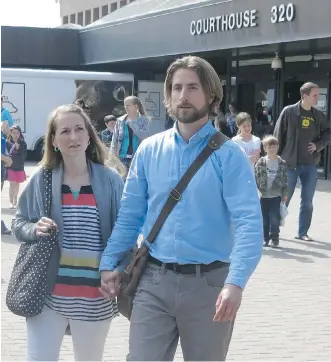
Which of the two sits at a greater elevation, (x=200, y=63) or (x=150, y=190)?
(x=200, y=63)

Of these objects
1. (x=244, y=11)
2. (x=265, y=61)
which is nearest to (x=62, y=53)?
(x=265, y=61)

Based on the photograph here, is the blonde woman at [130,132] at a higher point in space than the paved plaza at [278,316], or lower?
higher

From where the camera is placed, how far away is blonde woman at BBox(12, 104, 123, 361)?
370cm

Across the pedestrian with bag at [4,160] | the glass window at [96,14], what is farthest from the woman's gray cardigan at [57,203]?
the glass window at [96,14]

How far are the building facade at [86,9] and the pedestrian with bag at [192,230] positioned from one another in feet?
172

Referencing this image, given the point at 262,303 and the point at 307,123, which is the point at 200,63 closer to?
the point at 262,303

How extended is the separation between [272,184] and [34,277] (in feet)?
21.3

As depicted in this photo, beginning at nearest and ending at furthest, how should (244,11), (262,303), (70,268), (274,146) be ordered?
(70,268), (262,303), (274,146), (244,11)

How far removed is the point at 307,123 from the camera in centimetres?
1025

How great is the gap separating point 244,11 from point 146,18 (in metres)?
5.01

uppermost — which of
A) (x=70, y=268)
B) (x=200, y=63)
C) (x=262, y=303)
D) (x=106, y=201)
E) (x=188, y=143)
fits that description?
(x=200, y=63)

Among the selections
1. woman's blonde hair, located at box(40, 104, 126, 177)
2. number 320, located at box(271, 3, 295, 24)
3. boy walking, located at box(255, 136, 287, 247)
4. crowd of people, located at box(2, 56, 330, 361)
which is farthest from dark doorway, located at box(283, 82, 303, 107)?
woman's blonde hair, located at box(40, 104, 126, 177)

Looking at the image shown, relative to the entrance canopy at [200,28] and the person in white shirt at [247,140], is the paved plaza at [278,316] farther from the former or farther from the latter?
the entrance canopy at [200,28]

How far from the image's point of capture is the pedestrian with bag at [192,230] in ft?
10.9
